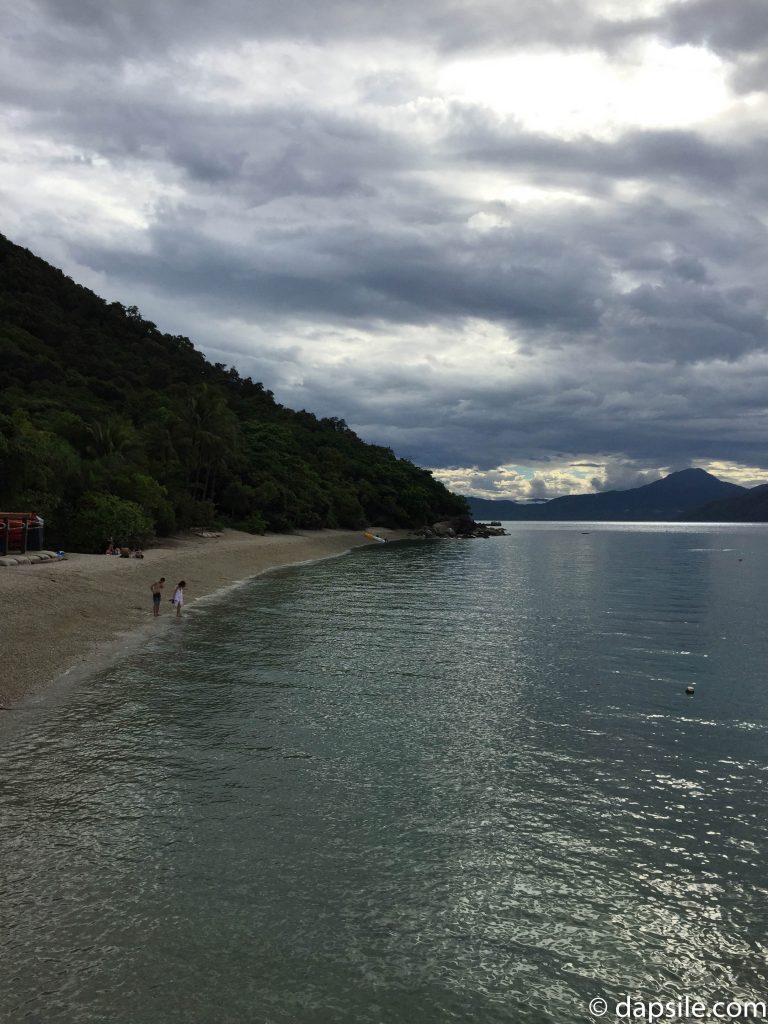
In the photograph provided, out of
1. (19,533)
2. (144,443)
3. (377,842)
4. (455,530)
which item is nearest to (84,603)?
(19,533)

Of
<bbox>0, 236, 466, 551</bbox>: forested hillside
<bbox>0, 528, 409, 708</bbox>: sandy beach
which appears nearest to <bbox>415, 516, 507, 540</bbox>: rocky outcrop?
<bbox>0, 236, 466, 551</bbox>: forested hillside

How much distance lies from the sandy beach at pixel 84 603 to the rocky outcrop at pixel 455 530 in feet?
276

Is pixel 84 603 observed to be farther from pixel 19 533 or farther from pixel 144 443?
pixel 144 443

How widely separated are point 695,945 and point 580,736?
305 inches

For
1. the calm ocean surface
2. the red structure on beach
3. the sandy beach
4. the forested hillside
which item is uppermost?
the forested hillside

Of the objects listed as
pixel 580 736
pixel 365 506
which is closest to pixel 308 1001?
pixel 580 736

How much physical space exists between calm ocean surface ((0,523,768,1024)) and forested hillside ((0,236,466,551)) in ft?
109

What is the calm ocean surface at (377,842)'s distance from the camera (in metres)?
7.52

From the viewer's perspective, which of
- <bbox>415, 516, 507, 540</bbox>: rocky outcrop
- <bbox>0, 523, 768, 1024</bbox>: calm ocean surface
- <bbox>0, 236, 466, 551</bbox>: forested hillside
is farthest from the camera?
<bbox>415, 516, 507, 540</bbox>: rocky outcrop

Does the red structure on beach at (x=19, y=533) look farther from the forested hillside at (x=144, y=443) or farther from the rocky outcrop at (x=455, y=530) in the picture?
the rocky outcrop at (x=455, y=530)

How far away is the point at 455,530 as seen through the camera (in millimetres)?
149875

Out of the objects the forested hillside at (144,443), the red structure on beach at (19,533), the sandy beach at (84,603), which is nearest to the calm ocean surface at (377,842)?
the sandy beach at (84,603)

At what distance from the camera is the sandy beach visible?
67.5ft

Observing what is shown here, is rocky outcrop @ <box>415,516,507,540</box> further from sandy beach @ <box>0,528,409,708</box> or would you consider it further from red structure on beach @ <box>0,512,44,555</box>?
red structure on beach @ <box>0,512,44,555</box>
